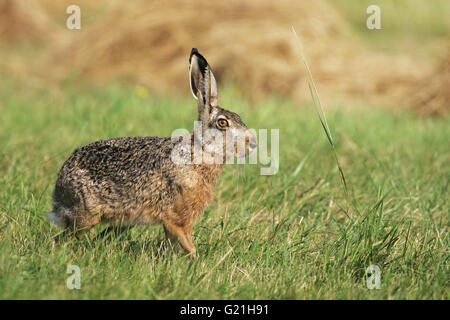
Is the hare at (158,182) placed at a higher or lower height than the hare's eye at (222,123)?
lower

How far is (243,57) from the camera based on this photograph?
10.8 metres

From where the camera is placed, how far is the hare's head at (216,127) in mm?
4195

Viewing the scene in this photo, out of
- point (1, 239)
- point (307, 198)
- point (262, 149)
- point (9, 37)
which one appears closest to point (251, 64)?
point (262, 149)

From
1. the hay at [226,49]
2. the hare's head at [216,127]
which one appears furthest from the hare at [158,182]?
the hay at [226,49]

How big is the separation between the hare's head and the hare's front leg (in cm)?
60

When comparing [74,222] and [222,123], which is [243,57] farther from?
[74,222]

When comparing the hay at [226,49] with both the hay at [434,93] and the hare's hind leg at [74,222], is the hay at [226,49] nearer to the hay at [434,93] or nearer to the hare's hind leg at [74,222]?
the hay at [434,93]

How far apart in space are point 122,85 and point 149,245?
6.98 meters

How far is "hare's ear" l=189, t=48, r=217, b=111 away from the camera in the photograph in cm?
413

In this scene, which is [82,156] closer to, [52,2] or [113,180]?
[113,180]

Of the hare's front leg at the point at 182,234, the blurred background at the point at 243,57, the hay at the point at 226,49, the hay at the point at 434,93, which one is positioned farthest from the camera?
the hay at the point at 226,49

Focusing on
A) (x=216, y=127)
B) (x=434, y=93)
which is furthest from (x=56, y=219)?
(x=434, y=93)

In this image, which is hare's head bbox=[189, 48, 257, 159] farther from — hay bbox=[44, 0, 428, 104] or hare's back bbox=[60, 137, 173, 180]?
hay bbox=[44, 0, 428, 104]

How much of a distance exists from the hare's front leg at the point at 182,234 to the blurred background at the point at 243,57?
20.7 feet
